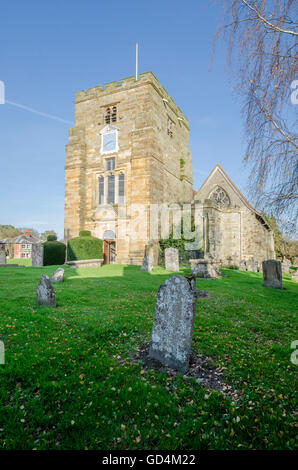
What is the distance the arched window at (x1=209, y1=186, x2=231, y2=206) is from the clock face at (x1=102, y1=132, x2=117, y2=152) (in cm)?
1219

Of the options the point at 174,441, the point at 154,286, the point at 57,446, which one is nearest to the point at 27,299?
the point at 154,286

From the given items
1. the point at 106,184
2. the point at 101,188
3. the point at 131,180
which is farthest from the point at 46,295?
the point at 101,188

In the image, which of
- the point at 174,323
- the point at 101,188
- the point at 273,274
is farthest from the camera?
the point at 101,188

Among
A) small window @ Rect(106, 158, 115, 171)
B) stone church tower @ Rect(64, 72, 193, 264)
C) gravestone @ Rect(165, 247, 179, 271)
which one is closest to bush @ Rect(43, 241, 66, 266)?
stone church tower @ Rect(64, 72, 193, 264)

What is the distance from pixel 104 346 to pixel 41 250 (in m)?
15.7

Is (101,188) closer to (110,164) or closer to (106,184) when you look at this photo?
(106,184)

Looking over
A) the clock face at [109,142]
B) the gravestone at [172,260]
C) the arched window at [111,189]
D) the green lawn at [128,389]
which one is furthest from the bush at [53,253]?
the green lawn at [128,389]

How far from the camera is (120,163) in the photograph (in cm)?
2269

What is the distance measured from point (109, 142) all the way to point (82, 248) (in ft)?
34.2

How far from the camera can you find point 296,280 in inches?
576

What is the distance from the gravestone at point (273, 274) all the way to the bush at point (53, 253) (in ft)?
53.6

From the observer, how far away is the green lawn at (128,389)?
2453mm

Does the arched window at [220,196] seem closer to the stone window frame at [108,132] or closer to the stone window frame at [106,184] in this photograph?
the stone window frame at [106,184]
